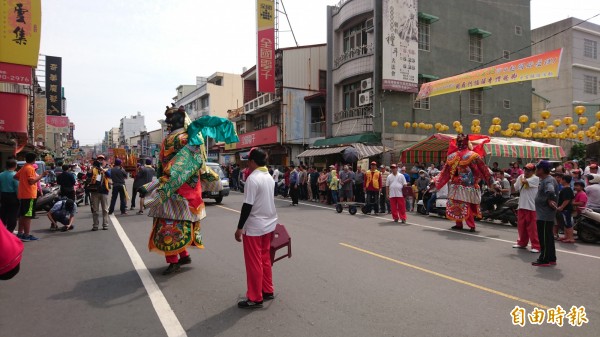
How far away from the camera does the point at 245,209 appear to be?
4.38 meters

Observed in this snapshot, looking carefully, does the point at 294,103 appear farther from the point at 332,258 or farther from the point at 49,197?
the point at 332,258

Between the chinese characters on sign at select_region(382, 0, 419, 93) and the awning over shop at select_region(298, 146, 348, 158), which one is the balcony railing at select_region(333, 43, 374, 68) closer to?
the chinese characters on sign at select_region(382, 0, 419, 93)

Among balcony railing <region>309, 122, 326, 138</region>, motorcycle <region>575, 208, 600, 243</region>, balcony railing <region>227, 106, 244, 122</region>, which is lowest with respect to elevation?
motorcycle <region>575, 208, 600, 243</region>

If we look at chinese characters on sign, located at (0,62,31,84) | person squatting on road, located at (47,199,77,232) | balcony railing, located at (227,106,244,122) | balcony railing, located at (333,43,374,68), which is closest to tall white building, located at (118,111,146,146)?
balcony railing, located at (227,106,244,122)

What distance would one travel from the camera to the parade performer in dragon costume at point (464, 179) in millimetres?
9844

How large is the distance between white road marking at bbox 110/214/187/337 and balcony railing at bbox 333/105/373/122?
58.8 feet

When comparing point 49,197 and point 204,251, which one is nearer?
point 204,251

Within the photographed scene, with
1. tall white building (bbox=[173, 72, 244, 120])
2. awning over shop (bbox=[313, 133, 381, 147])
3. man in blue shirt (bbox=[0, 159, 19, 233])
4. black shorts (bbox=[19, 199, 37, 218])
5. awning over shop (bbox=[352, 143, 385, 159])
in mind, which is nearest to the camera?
man in blue shirt (bbox=[0, 159, 19, 233])

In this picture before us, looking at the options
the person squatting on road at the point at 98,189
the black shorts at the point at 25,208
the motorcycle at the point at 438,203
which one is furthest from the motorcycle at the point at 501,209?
the black shorts at the point at 25,208

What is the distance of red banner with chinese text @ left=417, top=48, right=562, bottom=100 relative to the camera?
1377cm

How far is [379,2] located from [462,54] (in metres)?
6.89

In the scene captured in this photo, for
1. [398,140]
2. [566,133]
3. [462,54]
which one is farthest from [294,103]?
[566,133]

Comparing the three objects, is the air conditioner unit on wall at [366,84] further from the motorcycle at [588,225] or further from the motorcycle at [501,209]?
the motorcycle at [588,225]

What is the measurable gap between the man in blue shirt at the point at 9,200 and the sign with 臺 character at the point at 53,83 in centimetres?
2311
